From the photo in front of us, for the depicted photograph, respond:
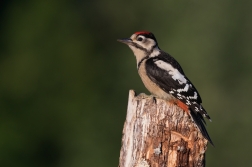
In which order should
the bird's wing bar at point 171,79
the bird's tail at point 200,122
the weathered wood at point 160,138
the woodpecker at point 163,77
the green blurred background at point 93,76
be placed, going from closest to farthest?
the weathered wood at point 160,138 < the bird's tail at point 200,122 < the woodpecker at point 163,77 < the bird's wing bar at point 171,79 < the green blurred background at point 93,76

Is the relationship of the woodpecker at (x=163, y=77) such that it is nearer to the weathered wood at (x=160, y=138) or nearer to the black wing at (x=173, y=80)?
the black wing at (x=173, y=80)

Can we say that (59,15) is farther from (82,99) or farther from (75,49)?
(82,99)

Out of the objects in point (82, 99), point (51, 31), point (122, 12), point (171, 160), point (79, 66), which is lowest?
point (171, 160)

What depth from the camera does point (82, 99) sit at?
616 inches

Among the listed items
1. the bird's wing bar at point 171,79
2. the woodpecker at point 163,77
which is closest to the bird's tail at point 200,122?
the woodpecker at point 163,77

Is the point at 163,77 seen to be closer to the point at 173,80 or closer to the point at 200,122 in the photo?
the point at 173,80

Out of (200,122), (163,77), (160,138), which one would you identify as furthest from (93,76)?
(160,138)

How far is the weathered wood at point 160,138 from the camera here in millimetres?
5734

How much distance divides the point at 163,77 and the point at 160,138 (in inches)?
67.5

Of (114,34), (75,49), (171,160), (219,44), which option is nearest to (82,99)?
(75,49)

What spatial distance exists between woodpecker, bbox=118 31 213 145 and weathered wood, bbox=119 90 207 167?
0.63 meters

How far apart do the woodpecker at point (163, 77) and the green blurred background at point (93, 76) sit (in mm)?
6634

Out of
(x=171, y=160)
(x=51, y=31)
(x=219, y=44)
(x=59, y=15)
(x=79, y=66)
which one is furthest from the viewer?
(x=219, y=44)

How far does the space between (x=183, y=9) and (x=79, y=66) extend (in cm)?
695
